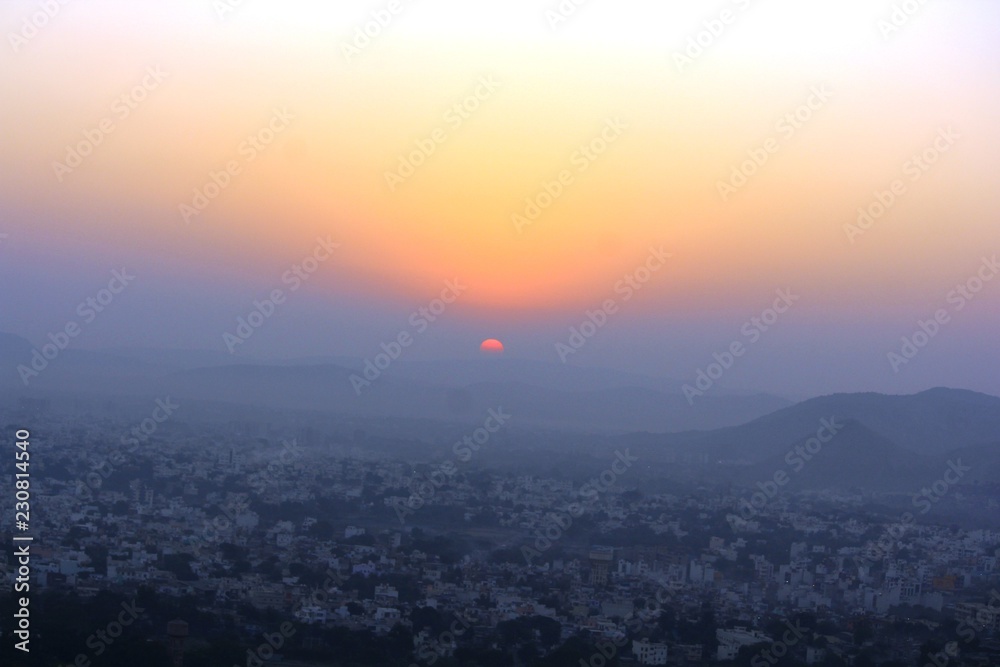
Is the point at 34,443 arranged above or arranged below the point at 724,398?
below

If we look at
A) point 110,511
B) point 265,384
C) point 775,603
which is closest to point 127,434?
point 110,511

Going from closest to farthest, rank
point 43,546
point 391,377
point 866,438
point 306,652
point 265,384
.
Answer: point 306,652
point 43,546
point 866,438
point 265,384
point 391,377

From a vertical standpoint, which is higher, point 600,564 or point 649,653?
point 600,564

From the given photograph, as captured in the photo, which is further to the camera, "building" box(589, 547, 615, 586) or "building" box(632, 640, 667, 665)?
"building" box(589, 547, 615, 586)

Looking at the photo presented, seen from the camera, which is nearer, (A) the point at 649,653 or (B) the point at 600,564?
(A) the point at 649,653

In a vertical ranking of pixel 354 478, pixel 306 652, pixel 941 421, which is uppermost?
pixel 941 421

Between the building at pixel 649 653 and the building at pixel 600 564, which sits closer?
the building at pixel 649 653

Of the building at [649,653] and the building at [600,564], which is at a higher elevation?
the building at [600,564]

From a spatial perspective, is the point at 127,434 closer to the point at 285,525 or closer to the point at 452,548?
the point at 285,525

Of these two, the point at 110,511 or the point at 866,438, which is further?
the point at 866,438

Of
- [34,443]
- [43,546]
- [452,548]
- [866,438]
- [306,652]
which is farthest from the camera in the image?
[866,438]

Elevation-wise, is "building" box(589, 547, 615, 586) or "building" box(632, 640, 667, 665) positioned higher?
"building" box(589, 547, 615, 586)
